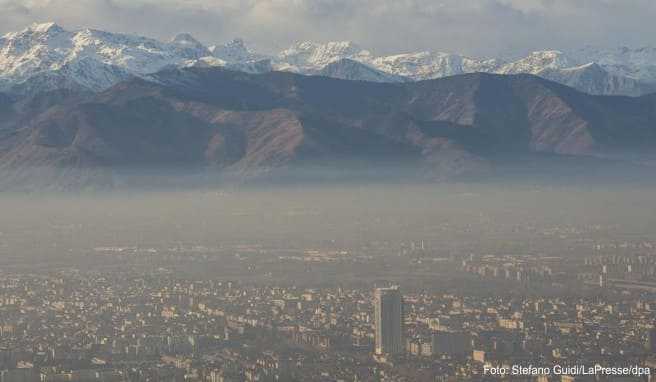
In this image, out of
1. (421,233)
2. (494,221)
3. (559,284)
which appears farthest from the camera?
(494,221)

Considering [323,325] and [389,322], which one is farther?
[323,325]

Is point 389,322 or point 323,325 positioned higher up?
point 389,322

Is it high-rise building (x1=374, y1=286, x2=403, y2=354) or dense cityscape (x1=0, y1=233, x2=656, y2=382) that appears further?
high-rise building (x1=374, y1=286, x2=403, y2=354)

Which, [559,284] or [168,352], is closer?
[168,352]

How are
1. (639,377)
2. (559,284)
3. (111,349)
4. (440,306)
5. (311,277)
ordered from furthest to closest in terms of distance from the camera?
(311,277) < (559,284) < (440,306) < (111,349) < (639,377)

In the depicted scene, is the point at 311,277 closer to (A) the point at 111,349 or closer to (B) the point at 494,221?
(A) the point at 111,349

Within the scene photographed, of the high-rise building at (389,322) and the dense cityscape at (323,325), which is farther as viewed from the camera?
the high-rise building at (389,322)

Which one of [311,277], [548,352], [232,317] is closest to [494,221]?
[311,277]
